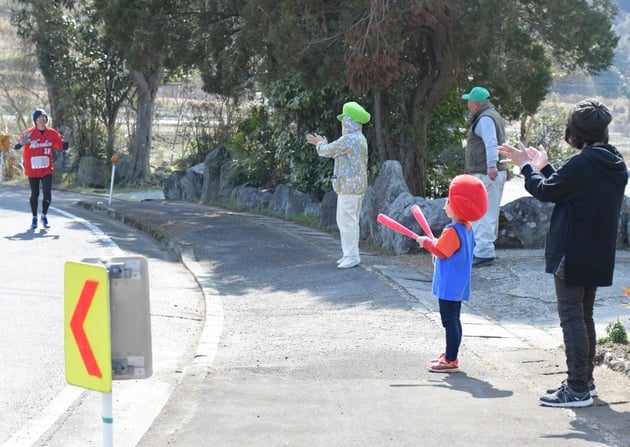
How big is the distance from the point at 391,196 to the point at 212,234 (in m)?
3.05

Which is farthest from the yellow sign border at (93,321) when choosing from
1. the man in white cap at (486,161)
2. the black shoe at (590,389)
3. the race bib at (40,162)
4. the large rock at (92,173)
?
the large rock at (92,173)

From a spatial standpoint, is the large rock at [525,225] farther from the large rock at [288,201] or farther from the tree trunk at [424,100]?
the large rock at [288,201]

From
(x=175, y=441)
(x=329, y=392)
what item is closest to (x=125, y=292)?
(x=175, y=441)

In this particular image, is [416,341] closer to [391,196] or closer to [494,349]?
[494,349]

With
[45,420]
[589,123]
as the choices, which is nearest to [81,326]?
[45,420]

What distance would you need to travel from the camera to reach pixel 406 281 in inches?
432

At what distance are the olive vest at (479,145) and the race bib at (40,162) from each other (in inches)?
313

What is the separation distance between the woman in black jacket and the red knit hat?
82 cm

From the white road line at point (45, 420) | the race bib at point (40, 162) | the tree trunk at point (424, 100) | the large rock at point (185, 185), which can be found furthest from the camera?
the large rock at point (185, 185)

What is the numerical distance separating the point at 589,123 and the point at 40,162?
1220 cm

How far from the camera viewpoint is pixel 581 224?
256 inches

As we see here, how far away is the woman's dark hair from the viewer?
21.5ft

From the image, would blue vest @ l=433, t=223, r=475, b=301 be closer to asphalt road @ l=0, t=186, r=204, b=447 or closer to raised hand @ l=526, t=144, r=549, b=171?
raised hand @ l=526, t=144, r=549, b=171

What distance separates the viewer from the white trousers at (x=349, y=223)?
39.2ft
